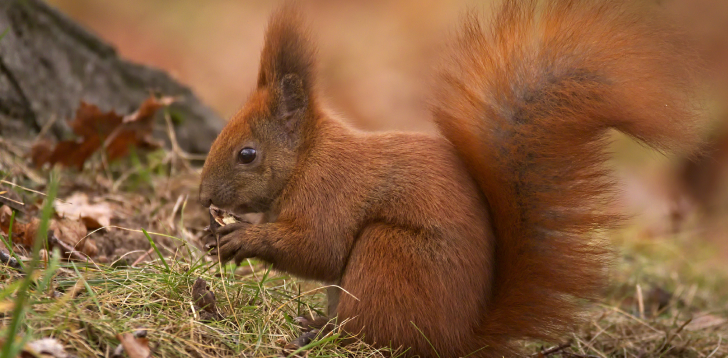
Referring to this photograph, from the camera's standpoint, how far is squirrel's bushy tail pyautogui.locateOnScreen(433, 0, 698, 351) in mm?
2008

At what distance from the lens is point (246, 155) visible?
8.33 ft

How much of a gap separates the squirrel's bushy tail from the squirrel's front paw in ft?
2.82

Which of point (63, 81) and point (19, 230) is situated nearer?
point (19, 230)

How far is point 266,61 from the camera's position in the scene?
2.60 meters

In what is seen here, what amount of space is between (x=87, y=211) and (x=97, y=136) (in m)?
0.71

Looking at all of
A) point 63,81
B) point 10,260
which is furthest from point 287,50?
point 63,81

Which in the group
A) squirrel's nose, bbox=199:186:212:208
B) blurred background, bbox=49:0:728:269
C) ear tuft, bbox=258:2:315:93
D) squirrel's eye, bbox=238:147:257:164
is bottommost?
squirrel's nose, bbox=199:186:212:208

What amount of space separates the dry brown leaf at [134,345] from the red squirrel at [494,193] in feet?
2.17

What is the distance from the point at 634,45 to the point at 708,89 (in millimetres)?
300

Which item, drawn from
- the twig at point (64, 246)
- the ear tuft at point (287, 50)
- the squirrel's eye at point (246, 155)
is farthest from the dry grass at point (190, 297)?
the ear tuft at point (287, 50)

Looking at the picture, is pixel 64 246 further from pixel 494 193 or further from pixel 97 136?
pixel 494 193

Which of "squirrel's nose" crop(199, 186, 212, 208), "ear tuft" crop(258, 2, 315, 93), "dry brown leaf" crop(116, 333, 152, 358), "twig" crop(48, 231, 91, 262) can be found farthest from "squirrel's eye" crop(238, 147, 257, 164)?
"dry brown leaf" crop(116, 333, 152, 358)

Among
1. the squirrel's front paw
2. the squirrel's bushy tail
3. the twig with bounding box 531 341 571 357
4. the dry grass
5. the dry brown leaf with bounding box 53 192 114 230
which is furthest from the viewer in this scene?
the dry brown leaf with bounding box 53 192 114 230

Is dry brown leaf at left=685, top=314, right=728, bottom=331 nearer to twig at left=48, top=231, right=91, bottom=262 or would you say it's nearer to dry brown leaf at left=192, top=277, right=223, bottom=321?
dry brown leaf at left=192, top=277, right=223, bottom=321
